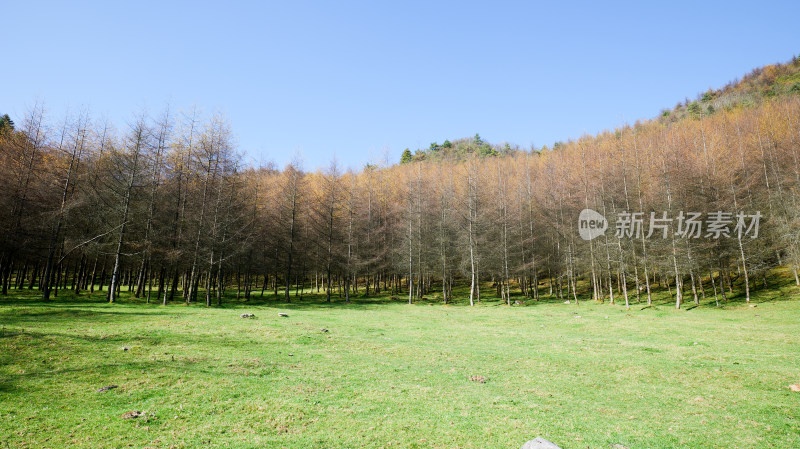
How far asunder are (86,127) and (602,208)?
4850 cm

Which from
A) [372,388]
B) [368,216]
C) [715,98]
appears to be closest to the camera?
→ [372,388]

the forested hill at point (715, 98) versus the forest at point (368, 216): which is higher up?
the forested hill at point (715, 98)

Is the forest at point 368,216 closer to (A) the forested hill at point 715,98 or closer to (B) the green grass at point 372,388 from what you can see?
(B) the green grass at point 372,388

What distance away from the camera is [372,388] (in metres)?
8.12

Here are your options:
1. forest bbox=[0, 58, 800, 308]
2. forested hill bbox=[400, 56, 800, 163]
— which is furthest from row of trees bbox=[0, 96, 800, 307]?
forested hill bbox=[400, 56, 800, 163]

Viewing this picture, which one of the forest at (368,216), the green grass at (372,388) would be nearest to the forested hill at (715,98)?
the forest at (368,216)

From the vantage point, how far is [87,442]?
16.6 ft

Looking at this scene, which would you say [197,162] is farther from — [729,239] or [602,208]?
[729,239]

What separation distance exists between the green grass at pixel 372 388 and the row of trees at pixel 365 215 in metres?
13.7

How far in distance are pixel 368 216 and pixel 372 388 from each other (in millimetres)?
Result: 34958

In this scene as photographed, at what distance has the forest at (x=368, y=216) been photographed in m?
26.8

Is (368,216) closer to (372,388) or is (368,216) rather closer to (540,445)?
(372,388)

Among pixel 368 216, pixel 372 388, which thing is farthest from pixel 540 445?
pixel 368 216

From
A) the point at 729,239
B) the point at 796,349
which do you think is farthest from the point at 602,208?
the point at 796,349
